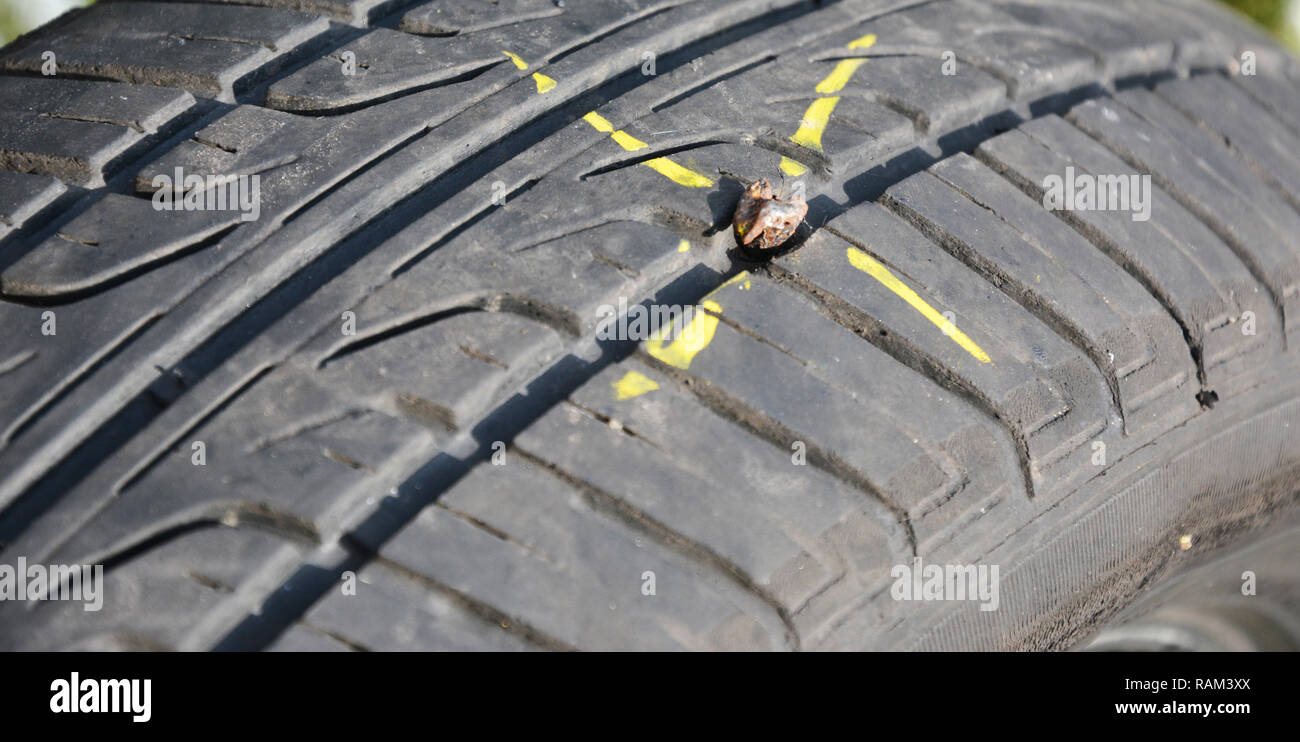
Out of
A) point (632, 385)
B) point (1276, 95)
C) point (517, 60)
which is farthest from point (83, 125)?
point (1276, 95)

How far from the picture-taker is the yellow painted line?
1.22 metres

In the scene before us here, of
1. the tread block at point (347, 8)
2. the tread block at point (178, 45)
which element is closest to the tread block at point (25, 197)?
the tread block at point (178, 45)

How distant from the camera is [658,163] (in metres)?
1.23

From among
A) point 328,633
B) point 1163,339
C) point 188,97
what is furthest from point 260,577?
point 1163,339

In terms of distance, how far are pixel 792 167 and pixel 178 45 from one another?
78cm

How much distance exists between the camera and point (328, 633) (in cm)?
93

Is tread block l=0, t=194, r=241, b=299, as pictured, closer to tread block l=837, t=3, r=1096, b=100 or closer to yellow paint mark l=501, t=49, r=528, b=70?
yellow paint mark l=501, t=49, r=528, b=70

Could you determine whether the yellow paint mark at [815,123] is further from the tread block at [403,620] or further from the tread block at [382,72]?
the tread block at [403,620]

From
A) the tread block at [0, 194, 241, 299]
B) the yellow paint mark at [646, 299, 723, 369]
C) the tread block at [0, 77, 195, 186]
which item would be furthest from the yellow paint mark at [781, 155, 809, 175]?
the tread block at [0, 77, 195, 186]

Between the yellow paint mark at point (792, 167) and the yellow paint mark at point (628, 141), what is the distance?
0.16 m

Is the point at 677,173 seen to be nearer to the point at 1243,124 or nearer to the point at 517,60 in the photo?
the point at 517,60

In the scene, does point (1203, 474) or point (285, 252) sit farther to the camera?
point (1203, 474)
